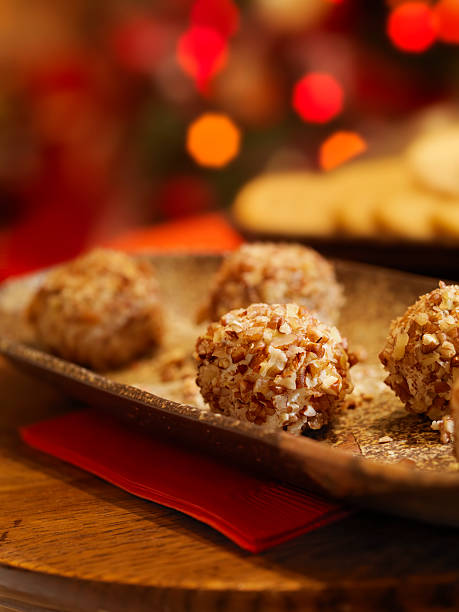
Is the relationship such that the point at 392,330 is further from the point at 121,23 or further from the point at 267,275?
the point at 121,23

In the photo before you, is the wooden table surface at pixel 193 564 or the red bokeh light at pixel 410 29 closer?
the wooden table surface at pixel 193 564

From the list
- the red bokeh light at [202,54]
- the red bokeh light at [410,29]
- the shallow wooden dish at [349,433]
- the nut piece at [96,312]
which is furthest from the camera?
the red bokeh light at [202,54]

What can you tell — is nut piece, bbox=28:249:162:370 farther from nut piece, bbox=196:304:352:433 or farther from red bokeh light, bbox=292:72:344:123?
red bokeh light, bbox=292:72:344:123

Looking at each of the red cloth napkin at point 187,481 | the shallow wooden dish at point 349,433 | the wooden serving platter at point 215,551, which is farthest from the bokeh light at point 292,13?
the wooden serving platter at point 215,551

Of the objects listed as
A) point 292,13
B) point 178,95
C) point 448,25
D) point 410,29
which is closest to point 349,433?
point 448,25

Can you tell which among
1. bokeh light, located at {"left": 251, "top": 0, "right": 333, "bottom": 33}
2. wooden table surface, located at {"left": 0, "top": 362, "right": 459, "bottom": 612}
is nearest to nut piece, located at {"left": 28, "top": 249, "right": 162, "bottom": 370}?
wooden table surface, located at {"left": 0, "top": 362, "right": 459, "bottom": 612}

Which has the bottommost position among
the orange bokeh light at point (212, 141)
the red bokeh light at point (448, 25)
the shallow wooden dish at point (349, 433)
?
the shallow wooden dish at point (349, 433)

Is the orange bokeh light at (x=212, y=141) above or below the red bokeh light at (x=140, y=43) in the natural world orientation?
below

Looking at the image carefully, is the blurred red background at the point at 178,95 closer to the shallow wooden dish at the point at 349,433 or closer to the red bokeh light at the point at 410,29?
the red bokeh light at the point at 410,29

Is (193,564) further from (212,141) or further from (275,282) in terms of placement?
(212,141)
